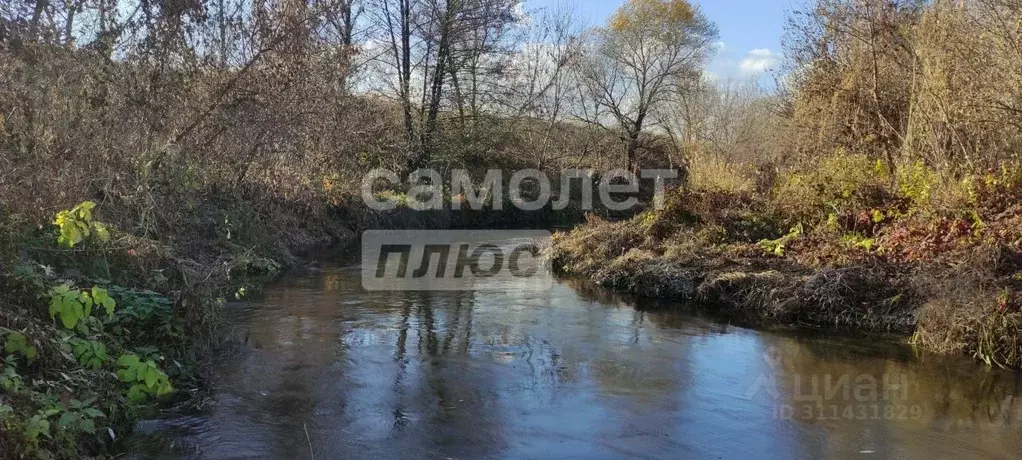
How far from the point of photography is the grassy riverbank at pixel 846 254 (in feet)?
24.2

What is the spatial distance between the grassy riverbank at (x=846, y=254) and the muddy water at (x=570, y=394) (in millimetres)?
578

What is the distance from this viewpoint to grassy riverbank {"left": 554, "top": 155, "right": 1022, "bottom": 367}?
7379mm

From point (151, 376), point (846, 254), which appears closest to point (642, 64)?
point (846, 254)

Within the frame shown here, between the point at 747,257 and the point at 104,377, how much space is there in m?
8.62

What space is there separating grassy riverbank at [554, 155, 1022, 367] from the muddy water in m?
0.58

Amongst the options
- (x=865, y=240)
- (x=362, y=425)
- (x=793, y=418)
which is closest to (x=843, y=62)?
(x=865, y=240)

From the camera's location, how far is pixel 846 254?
9.47m

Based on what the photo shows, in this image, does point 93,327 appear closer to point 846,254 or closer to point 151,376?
point 151,376

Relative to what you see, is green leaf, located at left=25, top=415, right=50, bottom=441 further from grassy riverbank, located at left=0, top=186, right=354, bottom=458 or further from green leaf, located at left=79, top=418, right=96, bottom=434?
green leaf, located at left=79, top=418, right=96, bottom=434

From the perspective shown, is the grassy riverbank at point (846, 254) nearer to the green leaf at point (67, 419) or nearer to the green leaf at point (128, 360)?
the green leaf at point (128, 360)

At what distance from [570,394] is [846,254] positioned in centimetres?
544

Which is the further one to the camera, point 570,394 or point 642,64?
point 642,64

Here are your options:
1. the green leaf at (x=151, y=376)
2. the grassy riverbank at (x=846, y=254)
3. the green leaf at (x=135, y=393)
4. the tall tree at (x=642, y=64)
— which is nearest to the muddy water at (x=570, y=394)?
the green leaf at (x=135, y=393)

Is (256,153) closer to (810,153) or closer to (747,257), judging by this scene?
(747,257)
